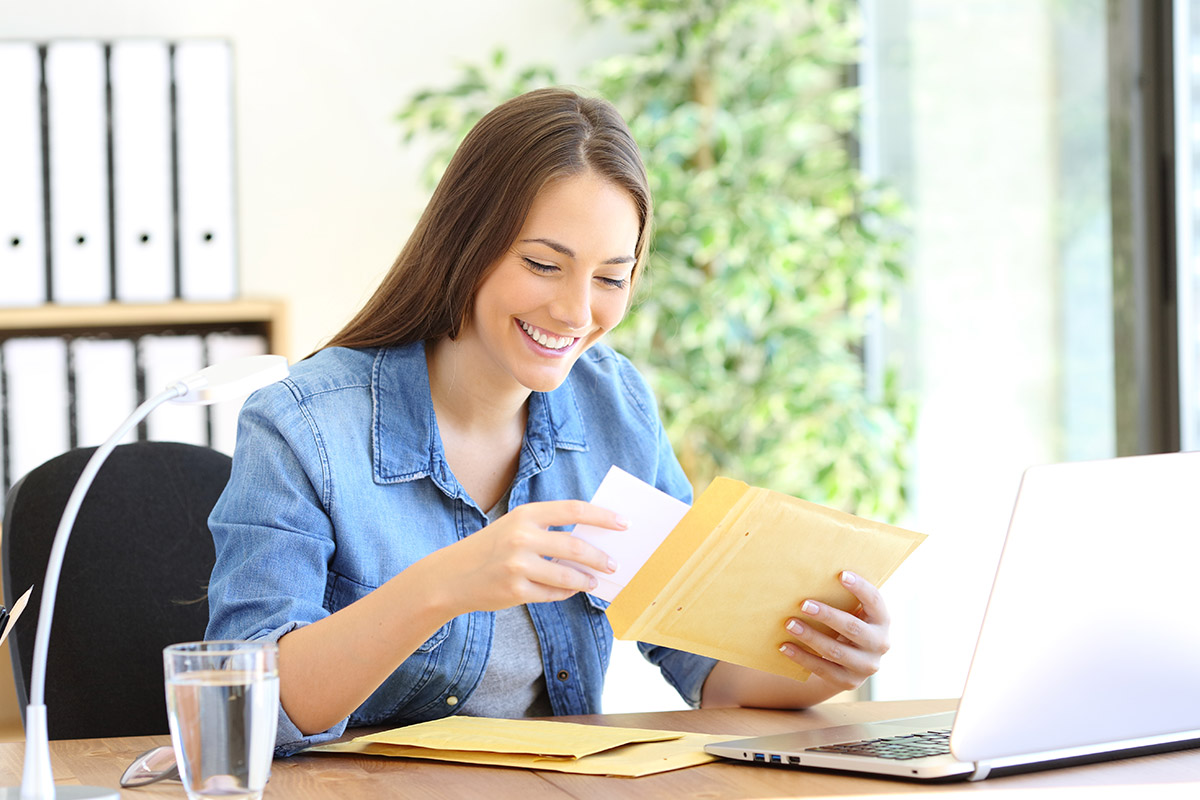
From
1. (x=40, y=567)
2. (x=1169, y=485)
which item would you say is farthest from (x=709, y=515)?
(x=40, y=567)

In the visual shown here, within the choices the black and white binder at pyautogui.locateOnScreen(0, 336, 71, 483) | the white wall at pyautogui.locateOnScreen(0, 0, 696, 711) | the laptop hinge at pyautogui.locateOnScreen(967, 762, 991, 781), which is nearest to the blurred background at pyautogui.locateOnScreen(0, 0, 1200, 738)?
the white wall at pyautogui.locateOnScreen(0, 0, 696, 711)

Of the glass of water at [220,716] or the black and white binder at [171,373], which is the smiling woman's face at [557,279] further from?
the black and white binder at [171,373]

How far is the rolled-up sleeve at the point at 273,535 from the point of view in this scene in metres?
1.08

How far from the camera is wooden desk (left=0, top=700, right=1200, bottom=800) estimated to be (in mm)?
870

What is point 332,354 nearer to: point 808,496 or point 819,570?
point 819,570

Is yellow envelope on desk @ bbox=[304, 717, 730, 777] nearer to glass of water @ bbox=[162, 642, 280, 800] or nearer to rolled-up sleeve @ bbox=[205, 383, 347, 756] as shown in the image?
rolled-up sleeve @ bbox=[205, 383, 347, 756]

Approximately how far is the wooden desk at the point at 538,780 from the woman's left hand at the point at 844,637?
0.61 feet

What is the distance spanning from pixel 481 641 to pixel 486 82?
190 centimetres

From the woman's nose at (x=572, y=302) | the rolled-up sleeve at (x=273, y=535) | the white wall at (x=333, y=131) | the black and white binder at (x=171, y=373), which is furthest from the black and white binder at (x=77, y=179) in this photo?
the woman's nose at (x=572, y=302)

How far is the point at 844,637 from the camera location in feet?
3.71

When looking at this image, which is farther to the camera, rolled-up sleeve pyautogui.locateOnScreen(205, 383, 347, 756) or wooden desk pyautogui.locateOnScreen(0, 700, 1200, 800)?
rolled-up sleeve pyautogui.locateOnScreen(205, 383, 347, 756)

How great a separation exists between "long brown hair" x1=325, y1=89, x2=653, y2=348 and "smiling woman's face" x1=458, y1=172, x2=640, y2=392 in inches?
0.6

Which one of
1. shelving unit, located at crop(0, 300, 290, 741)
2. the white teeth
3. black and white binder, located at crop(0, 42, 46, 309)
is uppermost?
black and white binder, located at crop(0, 42, 46, 309)

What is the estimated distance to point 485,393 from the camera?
53.7 inches
